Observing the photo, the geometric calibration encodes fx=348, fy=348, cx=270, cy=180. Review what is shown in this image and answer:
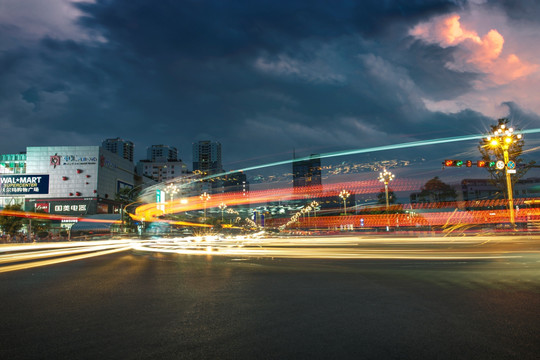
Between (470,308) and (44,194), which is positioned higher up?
(44,194)

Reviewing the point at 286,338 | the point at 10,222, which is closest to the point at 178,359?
the point at 286,338

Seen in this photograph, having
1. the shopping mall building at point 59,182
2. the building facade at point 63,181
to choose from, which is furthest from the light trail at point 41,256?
A: the shopping mall building at point 59,182

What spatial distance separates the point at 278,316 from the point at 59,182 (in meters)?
82.8

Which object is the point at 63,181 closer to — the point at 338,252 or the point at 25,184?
the point at 25,184

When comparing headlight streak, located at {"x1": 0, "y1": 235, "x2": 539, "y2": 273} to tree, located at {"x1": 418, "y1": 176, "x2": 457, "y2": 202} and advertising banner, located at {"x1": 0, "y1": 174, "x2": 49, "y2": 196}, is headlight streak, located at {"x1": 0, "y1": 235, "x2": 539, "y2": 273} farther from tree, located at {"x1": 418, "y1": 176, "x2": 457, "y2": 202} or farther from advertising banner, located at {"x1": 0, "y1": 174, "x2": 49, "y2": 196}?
tree, located at {"x1": 418, "y1": 176, "x2": 457, "y2": 202}

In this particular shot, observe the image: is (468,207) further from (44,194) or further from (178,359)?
(44,194)

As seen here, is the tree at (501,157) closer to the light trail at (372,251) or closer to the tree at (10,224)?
the light trail at (372,251)

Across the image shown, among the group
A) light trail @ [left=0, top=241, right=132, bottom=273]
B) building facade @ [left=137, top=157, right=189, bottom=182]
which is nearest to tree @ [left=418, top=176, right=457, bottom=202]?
light trail @ [left=0, top=241, right=132, bottom=273]

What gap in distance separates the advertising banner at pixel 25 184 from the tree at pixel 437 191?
280 ft

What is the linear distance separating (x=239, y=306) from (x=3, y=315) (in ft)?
12.0

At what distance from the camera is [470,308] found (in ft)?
17.7

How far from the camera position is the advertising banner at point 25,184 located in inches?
2859

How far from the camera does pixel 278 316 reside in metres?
5.14

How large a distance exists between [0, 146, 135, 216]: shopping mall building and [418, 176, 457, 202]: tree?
75.5 m
